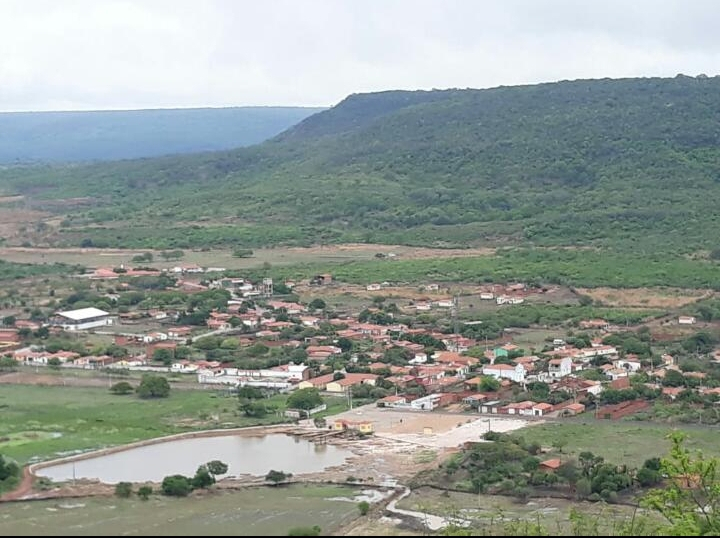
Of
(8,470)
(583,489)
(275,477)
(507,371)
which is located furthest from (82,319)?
(583,489)

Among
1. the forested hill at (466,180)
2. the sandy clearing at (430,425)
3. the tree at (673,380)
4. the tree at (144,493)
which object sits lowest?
the sandy clearing at (430,425)

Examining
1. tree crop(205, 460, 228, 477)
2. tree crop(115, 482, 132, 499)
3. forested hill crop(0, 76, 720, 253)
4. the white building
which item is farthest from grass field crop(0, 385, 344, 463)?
forested hill crop(0, 76, 720, 253)

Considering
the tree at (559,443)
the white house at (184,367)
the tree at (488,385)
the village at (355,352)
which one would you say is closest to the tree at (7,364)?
the village at (355,352)

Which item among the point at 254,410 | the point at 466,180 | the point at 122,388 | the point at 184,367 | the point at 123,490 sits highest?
the point at 466,180

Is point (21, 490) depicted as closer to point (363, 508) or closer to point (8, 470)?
point (8, 470)

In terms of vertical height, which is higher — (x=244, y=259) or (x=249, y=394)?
(x=244, y=259)

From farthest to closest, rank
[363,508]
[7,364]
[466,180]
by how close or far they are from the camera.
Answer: [466,180], [7,364], [363,508]

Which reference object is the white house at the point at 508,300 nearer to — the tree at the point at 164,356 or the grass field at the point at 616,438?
the tree at the point at 164,356

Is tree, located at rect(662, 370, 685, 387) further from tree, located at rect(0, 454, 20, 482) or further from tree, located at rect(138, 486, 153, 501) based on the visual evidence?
tree, located at rect(0, 454, 20, 482)

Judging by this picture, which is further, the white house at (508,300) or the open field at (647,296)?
the white house at (508,300)
